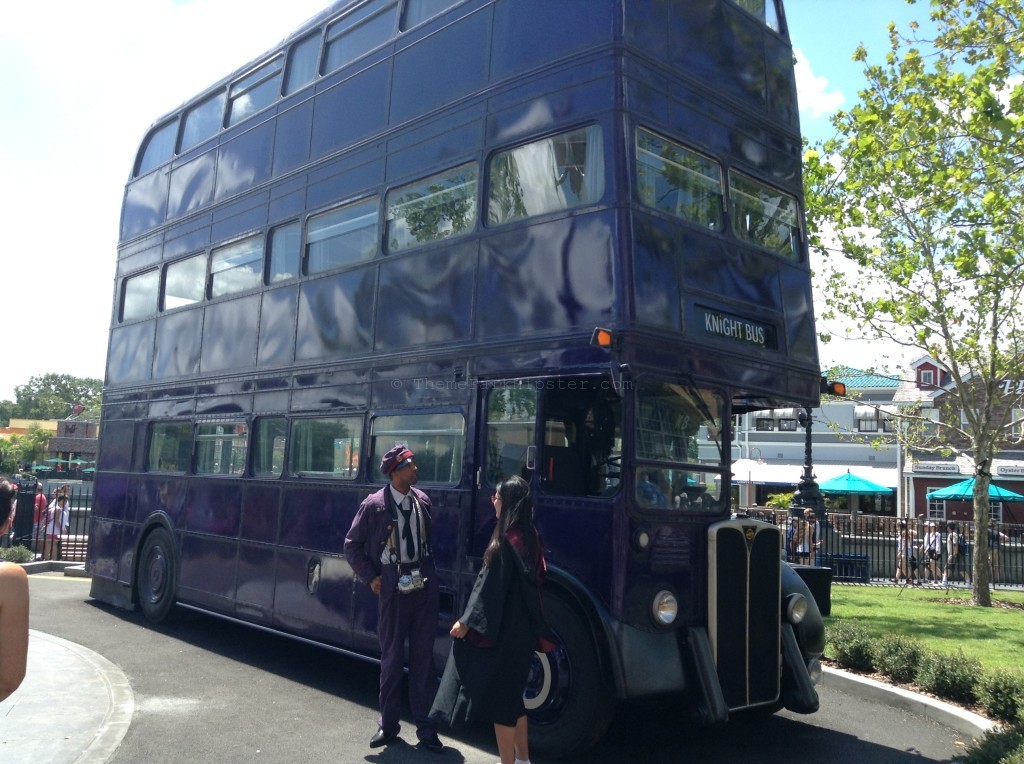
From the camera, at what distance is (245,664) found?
880 cm

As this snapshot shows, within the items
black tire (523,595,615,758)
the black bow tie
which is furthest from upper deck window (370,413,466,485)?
black tire (523,595,615,758)

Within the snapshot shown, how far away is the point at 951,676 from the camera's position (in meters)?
7.83

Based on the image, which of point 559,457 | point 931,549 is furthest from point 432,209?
point 931,549

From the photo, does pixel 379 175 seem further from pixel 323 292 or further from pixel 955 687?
pixel 955 687

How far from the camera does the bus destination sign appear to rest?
6.47 meters

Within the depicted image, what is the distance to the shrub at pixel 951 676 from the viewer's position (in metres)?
7.69

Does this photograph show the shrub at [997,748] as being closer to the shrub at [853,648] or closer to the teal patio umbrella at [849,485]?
the shrub at [853,648]

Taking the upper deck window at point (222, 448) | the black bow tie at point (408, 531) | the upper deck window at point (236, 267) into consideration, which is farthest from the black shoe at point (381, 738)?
the upper deck window at point (236, 267)

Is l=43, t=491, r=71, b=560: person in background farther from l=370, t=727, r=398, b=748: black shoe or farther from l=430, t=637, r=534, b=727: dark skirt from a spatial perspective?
l=430, t=637, r=534, b=727: dark skirt

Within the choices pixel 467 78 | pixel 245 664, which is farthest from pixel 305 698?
pixel 467 78

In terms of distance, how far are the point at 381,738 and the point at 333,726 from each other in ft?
2.30

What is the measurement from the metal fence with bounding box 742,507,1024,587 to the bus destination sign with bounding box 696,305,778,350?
13.0 m

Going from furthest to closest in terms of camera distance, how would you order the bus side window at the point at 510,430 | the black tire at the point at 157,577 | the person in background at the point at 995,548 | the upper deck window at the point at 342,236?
the person in background at the point at 995,548 → the black tire at the point at 157,577 → the upper deck window at the point at 342,236 → the bus side window at the point at 510,430

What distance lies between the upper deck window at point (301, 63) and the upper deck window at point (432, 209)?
2461mm
